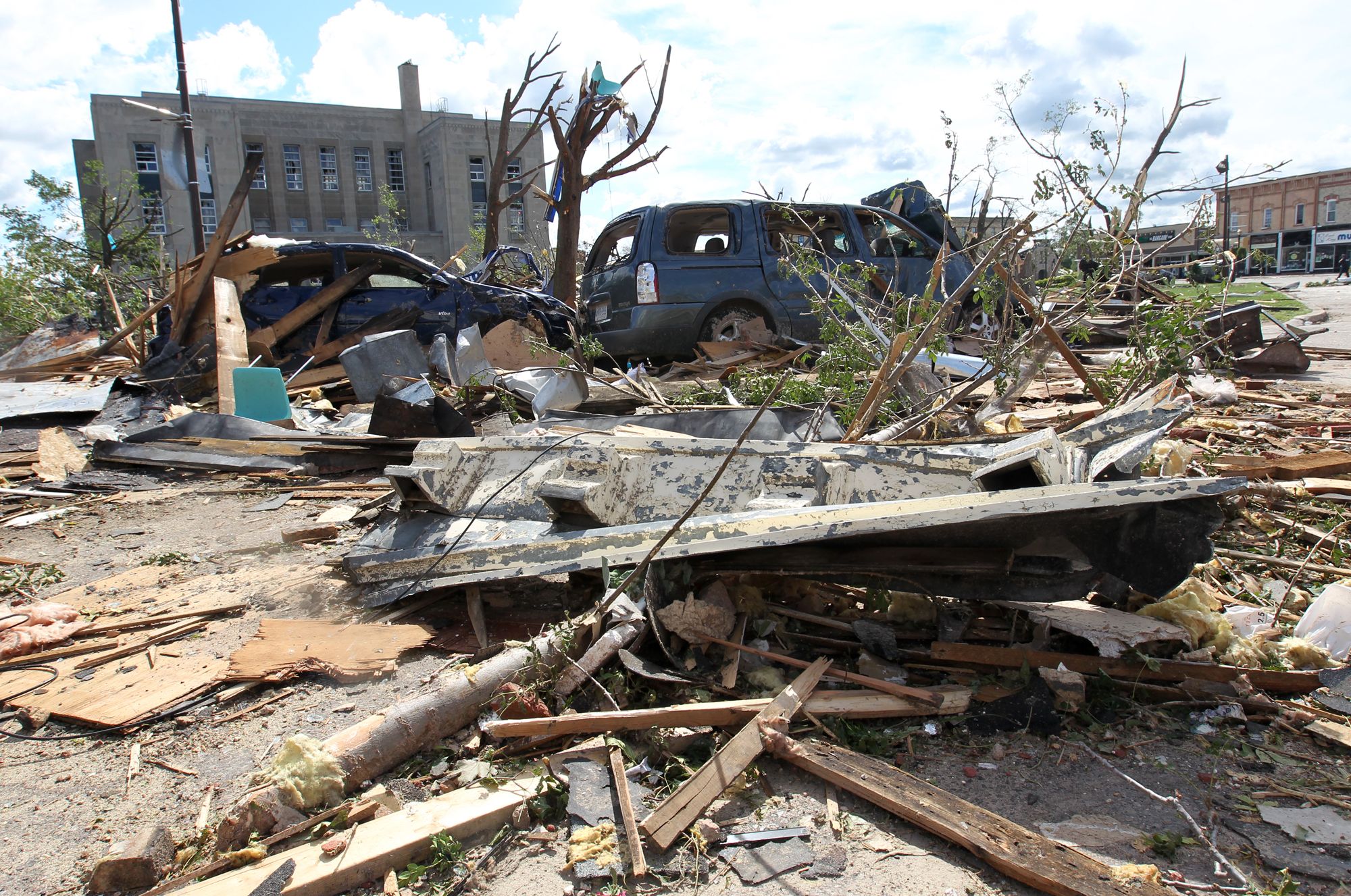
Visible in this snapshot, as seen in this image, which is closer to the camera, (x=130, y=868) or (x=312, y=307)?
(x=130, y=868)

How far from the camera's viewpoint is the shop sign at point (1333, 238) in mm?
51969

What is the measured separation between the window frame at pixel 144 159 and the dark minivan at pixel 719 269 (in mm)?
42324

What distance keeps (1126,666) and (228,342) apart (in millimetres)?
8744

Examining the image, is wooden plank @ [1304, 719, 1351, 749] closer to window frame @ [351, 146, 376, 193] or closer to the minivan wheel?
the minivan wheel

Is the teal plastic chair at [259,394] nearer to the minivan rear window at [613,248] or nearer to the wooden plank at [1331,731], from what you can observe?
the minivan rear window at [613,248]

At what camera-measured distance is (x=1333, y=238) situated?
5259cm

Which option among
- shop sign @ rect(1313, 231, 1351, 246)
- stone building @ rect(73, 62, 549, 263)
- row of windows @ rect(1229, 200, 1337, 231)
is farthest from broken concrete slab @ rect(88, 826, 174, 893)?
shop sign @ rect(1313, 231, 1351, 246)

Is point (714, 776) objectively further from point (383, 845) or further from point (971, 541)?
point (971, 541)

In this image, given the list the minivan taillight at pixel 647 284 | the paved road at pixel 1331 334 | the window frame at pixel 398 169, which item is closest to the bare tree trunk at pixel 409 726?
the minivan taillight at pixel 647 284

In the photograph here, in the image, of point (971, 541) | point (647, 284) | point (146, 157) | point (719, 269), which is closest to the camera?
point (971, 541)

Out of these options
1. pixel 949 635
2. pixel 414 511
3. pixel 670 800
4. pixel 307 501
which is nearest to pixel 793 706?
pixel 670 800

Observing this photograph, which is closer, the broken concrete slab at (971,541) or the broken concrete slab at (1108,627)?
the broken concrete slab at (971,541)

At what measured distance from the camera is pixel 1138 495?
254 centimetres

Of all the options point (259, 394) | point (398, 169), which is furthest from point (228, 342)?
point (398, 169)
